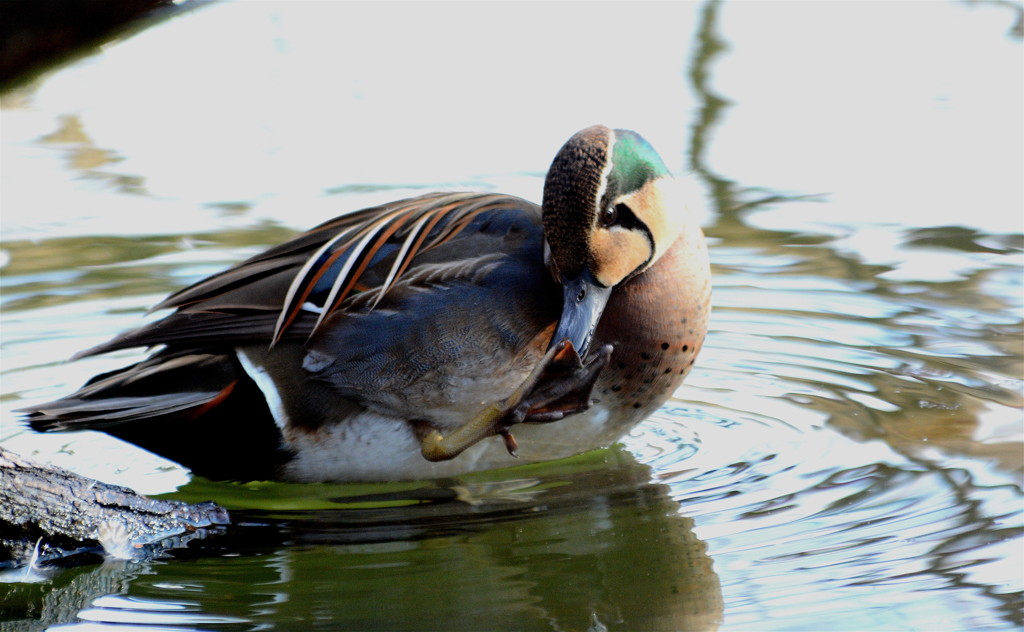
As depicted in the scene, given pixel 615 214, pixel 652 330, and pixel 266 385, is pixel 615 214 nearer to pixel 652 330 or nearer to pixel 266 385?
pixel 652 330

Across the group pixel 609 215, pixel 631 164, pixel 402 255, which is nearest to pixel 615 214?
pixel 609 215

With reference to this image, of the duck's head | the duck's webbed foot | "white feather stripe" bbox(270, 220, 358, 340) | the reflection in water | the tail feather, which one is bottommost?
the reflection in water

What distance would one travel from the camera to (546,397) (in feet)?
12.9

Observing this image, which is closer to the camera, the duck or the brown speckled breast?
the duck

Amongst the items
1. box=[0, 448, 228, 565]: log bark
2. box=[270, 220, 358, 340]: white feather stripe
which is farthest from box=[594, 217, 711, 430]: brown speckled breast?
box=[0, 448, 228, 565]: log bark

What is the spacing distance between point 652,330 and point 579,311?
0.34 m

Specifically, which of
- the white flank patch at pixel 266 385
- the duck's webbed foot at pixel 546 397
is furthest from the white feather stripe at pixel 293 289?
the duck's webbed foot at pixel 546 397

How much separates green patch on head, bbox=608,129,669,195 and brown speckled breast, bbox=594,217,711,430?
0.96 ft

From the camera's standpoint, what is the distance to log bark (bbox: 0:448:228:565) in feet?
11.4

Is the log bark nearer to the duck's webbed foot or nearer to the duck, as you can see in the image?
the duck

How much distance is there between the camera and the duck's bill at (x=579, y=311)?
13.1 ft

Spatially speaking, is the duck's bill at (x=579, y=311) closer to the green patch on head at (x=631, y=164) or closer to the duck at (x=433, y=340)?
the duck at (x=433, y=340)

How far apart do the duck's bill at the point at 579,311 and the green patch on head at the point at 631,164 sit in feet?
0.99

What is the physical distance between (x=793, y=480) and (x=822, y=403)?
2.47 feet
